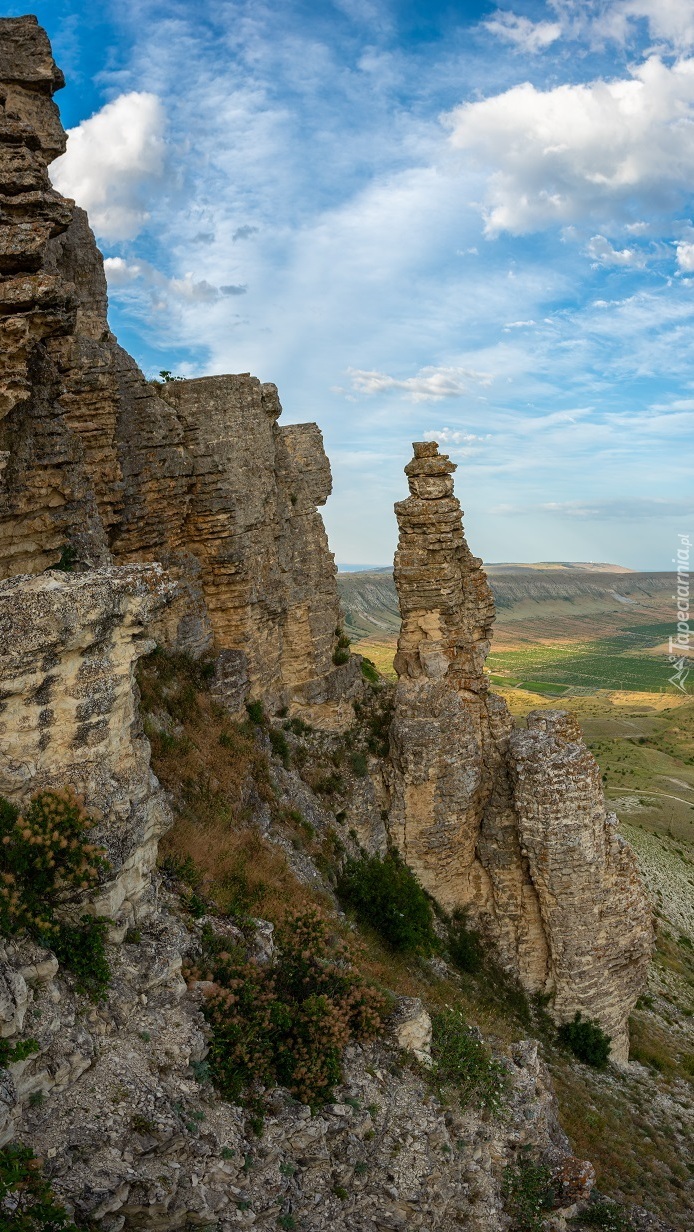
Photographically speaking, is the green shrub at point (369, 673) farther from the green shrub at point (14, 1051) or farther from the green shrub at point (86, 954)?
the green shrub at point (14, 1051)

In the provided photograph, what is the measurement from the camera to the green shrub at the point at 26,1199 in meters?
7.33

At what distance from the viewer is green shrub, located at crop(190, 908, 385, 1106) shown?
11430 millimetres

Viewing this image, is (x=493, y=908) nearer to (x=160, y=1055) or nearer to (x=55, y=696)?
(x=160, y=1055)

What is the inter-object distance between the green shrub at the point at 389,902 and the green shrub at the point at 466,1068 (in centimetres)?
980

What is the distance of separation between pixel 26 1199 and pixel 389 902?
19473 mm

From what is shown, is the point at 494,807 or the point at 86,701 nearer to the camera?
the point at 86,701

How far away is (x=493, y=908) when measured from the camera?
2931 cm

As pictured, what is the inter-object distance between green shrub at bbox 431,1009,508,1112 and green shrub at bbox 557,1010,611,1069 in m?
14.0

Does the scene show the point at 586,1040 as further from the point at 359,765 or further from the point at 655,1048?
the point at 359,765

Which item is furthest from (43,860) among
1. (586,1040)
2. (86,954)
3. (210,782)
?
(586,1040)

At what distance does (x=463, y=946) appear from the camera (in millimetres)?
28375

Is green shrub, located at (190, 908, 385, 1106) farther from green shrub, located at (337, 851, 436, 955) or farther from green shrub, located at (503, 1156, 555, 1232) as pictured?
green shrub, located at (337, 851, 436, 955)

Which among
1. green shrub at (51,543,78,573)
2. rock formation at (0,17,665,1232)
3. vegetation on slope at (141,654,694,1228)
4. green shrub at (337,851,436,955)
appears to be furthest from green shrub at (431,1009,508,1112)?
green shrub at (51,543,78,573)

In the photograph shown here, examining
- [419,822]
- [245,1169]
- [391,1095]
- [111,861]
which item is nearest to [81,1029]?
[111,861]
